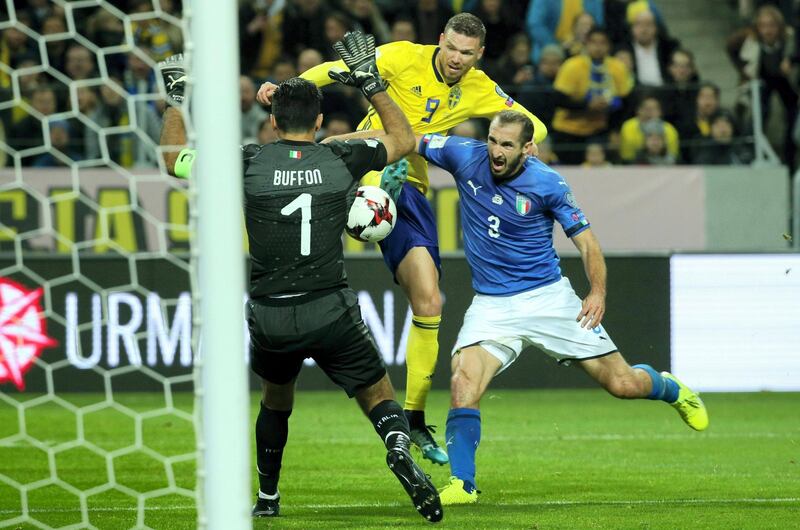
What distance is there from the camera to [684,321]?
11.7 m

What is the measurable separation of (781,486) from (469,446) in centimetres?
182

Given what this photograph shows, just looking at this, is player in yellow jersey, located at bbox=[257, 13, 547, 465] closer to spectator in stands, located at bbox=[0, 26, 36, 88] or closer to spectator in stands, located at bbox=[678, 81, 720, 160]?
spectator in stands, located at bbox=[678, 81, 720, 160]

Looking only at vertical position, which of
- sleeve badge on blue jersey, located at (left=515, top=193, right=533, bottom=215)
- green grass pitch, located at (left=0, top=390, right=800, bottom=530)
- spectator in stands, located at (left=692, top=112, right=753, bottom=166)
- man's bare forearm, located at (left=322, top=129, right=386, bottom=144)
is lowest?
green grass pitch, located at (left=0, top=390, right=800, bottom=530)

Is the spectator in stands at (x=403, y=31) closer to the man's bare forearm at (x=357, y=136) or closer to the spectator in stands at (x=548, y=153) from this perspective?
the spectator in stands at (x=548, y=153)

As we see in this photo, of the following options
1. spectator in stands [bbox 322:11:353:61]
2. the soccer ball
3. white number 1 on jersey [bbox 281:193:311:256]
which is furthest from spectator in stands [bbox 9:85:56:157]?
white number 1 on jersey [bbox 281:193:311:256]

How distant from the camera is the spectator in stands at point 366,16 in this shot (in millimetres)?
14531

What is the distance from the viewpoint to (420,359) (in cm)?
740

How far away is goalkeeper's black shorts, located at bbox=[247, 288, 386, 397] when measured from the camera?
5.61 m

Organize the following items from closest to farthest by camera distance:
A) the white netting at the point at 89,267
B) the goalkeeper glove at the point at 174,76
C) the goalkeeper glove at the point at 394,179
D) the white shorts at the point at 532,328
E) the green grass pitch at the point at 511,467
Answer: the goalkeeper glove at the point at 174,76
the green grass pitch at the point at 511,467
the white shorts at the point at 532,328
the goalkeeper glove at the point at 394,179
the white netting at the point at 89,267

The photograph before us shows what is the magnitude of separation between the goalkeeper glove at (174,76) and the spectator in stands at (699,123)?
338 inches

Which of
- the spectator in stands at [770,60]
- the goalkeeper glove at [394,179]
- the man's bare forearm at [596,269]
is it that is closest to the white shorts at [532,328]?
the man's bare forearm at [596,269]

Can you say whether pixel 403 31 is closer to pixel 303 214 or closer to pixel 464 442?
pixel 464 442

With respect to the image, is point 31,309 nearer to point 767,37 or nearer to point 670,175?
point 670,175

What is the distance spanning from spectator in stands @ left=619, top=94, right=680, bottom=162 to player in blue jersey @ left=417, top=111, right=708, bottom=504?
664cm
